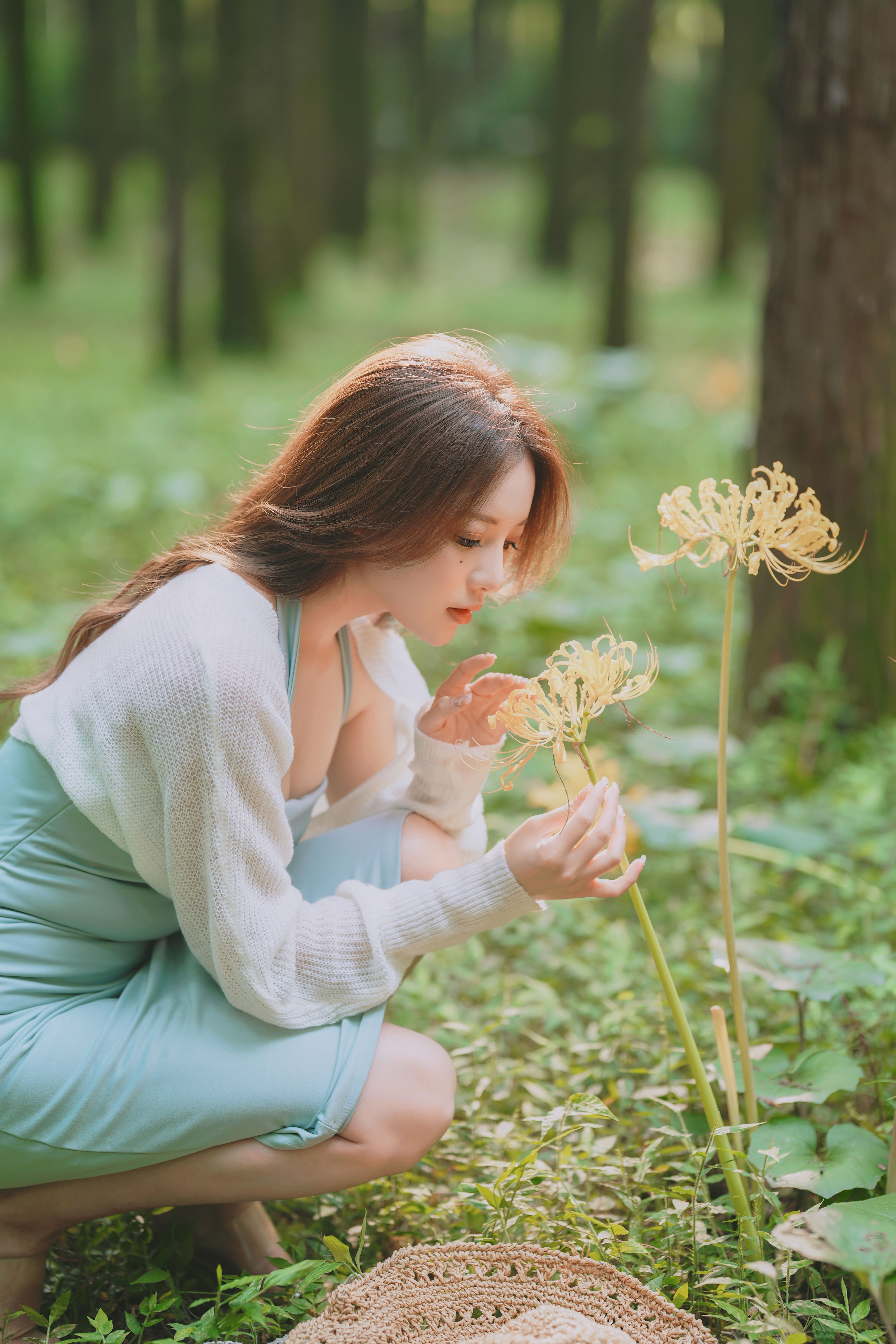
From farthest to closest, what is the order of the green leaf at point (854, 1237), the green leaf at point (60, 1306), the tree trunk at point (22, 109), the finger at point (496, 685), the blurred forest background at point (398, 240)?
the tree trunk at point (22, 109) → the blurred forest background at point (398, 240) → the finger at point (496, 685) → the green leaf at point (60, 1306) → the green leaf at point (854, 1237)

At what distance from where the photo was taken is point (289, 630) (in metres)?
1.59

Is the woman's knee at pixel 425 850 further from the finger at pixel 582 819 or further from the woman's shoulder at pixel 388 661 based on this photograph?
the finger at pixel 582 819

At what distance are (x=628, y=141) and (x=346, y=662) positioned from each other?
767 centimetres

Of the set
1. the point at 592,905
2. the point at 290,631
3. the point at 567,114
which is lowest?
the point at 592,905

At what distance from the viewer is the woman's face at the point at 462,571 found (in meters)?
1.52

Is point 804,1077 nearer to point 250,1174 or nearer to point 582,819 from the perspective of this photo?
point 582,819

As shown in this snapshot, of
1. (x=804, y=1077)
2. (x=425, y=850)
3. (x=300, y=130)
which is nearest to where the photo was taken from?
(x=804, y=1077)

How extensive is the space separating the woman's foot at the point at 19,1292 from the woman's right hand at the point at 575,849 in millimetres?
795

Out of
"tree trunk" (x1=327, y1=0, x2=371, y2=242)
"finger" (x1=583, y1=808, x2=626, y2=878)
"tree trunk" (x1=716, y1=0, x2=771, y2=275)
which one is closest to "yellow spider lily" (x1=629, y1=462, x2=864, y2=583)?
"finger" (x1=583, y1=808, x2=626, y2=878)

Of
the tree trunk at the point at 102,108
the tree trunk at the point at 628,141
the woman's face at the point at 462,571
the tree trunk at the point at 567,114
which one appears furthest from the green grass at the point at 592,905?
the tree trunk at the point at 102,108

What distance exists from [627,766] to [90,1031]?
208cm

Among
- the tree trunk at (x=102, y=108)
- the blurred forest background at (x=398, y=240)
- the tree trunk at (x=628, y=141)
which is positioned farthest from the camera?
the tree trunk at (x=102, y=108)

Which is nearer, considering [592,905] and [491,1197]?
[491,1197]

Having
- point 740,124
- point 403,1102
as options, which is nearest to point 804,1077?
point 403,1102
